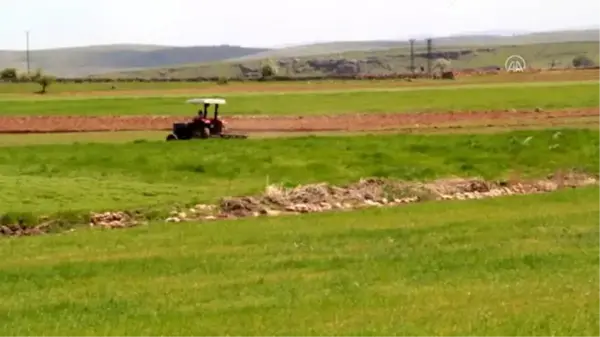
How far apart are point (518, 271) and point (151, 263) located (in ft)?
21.5

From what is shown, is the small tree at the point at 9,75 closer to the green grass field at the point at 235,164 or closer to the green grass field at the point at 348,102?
the green grass field at the point at 348,102

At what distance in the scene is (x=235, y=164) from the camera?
1587 inches

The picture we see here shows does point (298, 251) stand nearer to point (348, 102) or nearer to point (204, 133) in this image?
point (204, 133)

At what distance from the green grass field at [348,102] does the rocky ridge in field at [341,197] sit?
36396 mm

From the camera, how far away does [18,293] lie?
1691 cm

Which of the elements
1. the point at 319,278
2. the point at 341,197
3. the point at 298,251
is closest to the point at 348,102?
the point at 341,197

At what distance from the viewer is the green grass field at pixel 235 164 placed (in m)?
32.1

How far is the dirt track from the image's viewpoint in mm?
58938

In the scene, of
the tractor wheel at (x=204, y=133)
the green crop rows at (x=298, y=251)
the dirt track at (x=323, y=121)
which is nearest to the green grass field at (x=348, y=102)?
the dirt track at (x=323, y=121)

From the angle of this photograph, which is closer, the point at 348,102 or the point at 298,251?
the point at 298,251

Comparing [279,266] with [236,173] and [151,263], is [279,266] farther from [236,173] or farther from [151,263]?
[236,173]

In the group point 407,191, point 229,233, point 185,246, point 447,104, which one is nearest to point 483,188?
point 407,191

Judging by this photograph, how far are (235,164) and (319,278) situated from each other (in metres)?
23.5

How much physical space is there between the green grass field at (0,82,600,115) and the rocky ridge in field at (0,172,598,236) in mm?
36396
